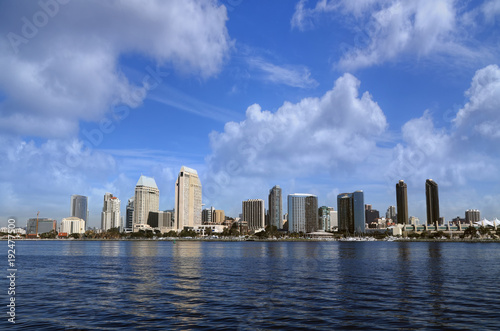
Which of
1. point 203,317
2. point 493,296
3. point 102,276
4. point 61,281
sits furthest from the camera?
point 102,276

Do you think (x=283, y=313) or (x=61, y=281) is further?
(x=61, y=281)

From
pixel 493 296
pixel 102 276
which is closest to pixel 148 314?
pixel 102 276

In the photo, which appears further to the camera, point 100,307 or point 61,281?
point 61,281

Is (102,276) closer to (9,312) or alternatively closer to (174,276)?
(174,276)

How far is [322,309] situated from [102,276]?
45385 millimetres

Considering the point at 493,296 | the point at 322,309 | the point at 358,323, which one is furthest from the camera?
the point at 493,296

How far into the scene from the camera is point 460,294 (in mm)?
49594

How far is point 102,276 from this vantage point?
69562 mm

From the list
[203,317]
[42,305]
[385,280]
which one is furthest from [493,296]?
[42,305]

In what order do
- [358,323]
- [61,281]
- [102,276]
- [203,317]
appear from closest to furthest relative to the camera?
[358,323] < [203,317] < [61,281] < [102,276]

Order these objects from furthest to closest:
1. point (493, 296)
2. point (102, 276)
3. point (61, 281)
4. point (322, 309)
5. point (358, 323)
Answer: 1. point (102, 276)
2. point (61, 281)
3. point (493, 296)
4. point (322, 309)
5. point (358, 323)

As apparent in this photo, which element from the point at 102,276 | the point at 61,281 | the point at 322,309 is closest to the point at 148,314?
the point at 322,309

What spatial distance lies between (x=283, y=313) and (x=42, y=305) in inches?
1039

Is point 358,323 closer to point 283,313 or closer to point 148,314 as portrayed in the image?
point 283,313
